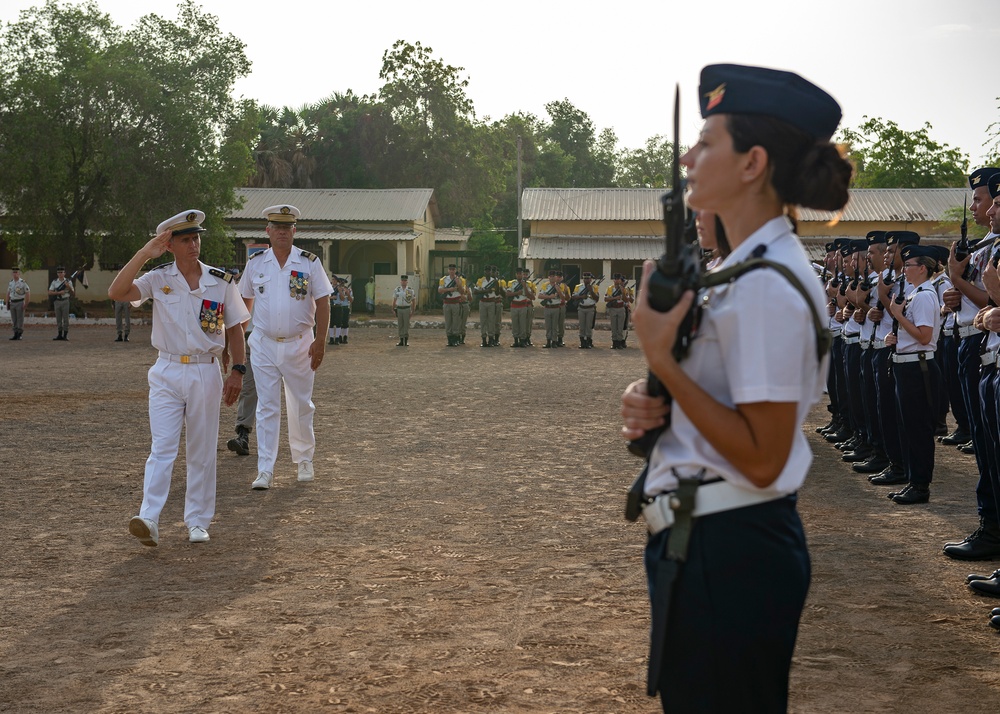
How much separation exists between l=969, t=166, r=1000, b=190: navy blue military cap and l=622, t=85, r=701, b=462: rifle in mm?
5379

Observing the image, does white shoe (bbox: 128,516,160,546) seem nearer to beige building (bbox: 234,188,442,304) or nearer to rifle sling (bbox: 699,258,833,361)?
rifle sling (bbox: 699,258,833,361)

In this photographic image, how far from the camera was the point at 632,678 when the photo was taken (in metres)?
4.32

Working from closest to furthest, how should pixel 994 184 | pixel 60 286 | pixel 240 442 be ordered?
pixel 994 184 → pixel 240 442 → pixel 60 286

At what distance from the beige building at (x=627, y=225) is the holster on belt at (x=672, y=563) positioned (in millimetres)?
40872

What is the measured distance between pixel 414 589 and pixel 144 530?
1784 millimetres

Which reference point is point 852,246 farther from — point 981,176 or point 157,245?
point 157,245

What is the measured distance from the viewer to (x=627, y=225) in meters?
45.7

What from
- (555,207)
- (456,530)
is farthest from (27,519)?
(555,207)

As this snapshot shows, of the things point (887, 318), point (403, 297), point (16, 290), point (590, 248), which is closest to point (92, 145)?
point (16, 290)

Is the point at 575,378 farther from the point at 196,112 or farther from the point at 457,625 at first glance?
the point at 196,112

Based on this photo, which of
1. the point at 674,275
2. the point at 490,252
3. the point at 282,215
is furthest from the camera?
the point at 490,252

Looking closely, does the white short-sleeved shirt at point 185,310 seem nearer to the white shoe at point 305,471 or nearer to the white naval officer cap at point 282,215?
the white naval officer cap at point 282,215

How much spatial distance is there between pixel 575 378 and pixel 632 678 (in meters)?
14.6

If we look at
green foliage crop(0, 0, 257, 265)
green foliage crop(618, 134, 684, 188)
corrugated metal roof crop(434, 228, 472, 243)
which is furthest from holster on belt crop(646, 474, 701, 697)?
green foliage crop(618, 134, 684, 188)
